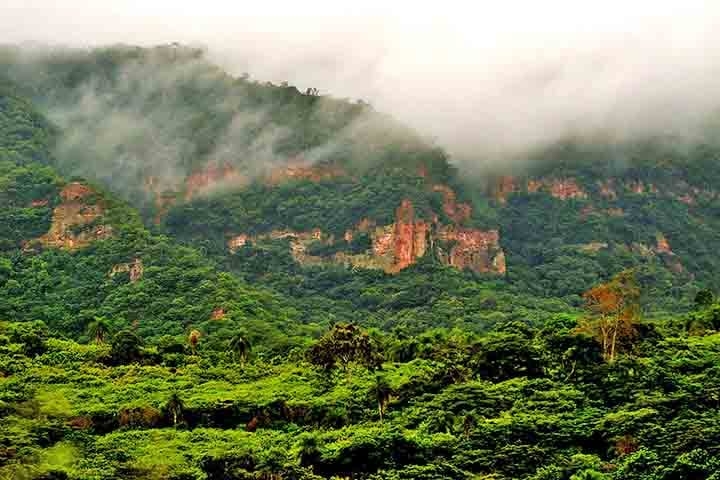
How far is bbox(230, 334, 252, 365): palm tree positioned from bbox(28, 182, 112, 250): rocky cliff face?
48.6 meters

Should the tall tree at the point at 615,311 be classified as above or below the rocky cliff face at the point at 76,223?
below

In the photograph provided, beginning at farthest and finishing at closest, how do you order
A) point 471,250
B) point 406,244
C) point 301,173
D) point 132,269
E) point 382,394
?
point 301,173
point 471,250
point 406,244
point 132,269
point 382,394

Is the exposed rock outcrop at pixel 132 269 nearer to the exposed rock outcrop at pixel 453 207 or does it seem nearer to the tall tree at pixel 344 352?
the tall tree at pixel 344 352

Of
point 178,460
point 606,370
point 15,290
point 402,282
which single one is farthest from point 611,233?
point 178,460

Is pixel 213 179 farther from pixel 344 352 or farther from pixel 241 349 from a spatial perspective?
pixel 344 352

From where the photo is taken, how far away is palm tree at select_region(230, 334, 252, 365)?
289 feet

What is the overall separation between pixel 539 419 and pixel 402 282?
98.5 meters

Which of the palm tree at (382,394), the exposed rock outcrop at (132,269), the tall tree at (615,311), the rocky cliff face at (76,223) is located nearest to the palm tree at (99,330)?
the exposed rock outcrop at (132,269)

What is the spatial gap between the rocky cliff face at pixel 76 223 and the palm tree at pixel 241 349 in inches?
1915

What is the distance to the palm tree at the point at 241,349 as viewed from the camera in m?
87.9

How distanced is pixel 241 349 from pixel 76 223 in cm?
5594

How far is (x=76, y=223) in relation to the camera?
446 feet

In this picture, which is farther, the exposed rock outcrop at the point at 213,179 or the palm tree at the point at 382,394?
the exposed rock outcrop at the point at 213,179

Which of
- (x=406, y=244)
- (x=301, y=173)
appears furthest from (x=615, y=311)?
(x=301, y=173)
